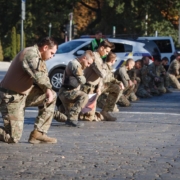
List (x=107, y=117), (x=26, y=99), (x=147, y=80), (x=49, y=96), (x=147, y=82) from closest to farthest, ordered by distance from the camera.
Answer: (x=49, y=96) → (x=26, y=99) → (x=107, y=117) → (x=147, y=82) → (x=147, y=80)

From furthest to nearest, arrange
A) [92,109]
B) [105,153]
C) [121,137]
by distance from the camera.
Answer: [92,109]
[121,137]
[105,153]

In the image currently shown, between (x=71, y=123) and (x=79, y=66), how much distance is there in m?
1.03

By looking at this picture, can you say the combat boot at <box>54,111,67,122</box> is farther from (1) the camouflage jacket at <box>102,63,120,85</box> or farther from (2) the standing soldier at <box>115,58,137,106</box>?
(2) the standing soldier at <box>115,58,137,106</box>

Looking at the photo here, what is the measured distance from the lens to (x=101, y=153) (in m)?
10.0

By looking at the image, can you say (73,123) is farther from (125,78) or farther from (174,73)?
(174,73)

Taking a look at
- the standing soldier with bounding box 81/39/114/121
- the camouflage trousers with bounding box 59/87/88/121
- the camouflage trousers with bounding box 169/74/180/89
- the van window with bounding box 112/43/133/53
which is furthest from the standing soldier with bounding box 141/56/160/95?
the camouflage trousers with bounding box 59/87/88/121

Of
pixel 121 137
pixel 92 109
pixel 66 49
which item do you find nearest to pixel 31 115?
pixel 92 109

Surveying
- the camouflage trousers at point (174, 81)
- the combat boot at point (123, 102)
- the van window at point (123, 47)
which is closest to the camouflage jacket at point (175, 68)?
the camouflage trousers at point (174, 81)

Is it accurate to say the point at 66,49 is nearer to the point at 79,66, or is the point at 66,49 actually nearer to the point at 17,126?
the point at 79,66

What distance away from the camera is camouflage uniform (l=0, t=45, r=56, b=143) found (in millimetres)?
10227

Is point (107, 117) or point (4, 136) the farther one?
point (107, 117)

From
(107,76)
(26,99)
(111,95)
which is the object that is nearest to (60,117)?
(107,76)

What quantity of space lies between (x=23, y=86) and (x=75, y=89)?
3.51 metres

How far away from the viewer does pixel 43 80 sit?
10.2 m
